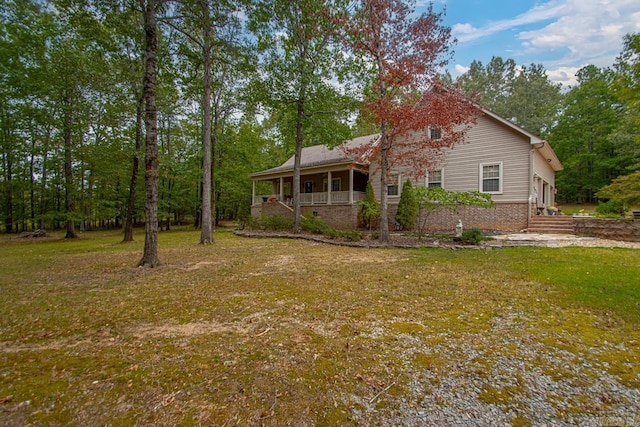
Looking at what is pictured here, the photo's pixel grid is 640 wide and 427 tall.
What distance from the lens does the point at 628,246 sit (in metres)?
8.16

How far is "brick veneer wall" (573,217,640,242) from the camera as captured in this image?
936 cm

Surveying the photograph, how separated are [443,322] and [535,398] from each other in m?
1.33

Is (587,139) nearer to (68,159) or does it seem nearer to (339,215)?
(339,215)

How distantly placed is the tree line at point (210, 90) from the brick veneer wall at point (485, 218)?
14.2 ft

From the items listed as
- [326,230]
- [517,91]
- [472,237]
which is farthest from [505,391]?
[517,91]

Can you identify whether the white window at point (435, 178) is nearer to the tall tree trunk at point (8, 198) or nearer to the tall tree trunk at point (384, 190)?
the tall tree trunk at point (384, 190)

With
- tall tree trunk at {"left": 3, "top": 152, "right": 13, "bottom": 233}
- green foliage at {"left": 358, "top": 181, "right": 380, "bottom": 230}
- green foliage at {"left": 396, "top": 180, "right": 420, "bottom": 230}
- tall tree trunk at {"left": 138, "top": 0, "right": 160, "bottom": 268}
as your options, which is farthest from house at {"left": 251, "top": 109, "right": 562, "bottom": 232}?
tall tree trunk at {"left": 3, "top": 152, "right": 13, "bottom": 233}

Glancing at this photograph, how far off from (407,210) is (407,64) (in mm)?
6682

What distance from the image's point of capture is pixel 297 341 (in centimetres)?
281

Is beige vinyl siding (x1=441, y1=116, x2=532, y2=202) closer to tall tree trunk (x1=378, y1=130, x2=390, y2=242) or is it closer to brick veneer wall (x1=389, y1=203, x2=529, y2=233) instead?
brick veneer wall (x1=389, y1=203, x2=529, y2=233)

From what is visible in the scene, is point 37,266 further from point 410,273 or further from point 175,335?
point 410,273

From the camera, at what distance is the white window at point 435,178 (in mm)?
14070

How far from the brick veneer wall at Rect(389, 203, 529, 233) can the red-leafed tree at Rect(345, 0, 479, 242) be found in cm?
452

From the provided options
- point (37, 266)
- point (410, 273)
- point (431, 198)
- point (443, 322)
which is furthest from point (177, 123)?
point (443, 322)
